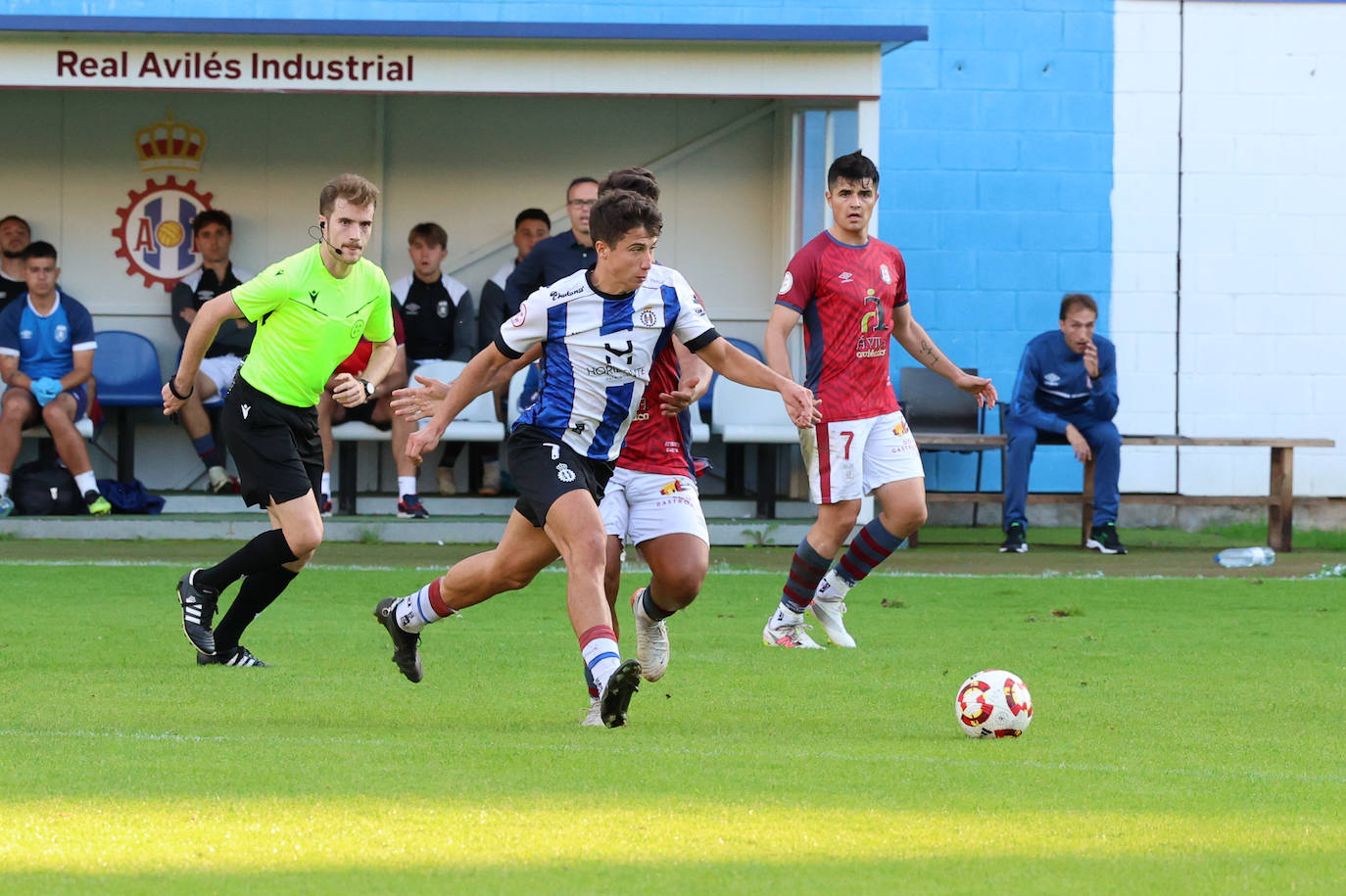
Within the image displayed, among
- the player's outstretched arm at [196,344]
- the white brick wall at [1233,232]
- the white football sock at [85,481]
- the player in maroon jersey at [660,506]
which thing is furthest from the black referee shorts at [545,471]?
the white brick wall at [1233,232]

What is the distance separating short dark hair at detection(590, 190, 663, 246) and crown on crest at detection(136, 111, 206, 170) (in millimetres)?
9776

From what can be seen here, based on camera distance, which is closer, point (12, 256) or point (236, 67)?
point (236, 67)

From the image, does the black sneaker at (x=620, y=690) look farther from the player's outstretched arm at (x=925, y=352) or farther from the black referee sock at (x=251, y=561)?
the player's outstretched arm at (x=925, y=352)

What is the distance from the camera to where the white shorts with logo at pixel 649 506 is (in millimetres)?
6535

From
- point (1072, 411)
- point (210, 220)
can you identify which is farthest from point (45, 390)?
point (1072, 411)

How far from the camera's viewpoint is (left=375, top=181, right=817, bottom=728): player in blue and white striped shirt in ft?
18.9

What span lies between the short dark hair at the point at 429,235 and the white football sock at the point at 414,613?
7.92 metres

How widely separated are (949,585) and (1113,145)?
569 centimetres

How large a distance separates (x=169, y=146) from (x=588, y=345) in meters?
9.82

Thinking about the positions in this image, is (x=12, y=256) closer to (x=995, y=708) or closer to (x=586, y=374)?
(x=586, y=374)

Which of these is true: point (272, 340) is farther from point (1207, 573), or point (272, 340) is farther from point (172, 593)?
point (1207, 573)

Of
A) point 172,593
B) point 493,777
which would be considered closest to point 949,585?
point 172,593

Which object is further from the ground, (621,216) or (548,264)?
(548,264)

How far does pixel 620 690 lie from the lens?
5.31 metres
